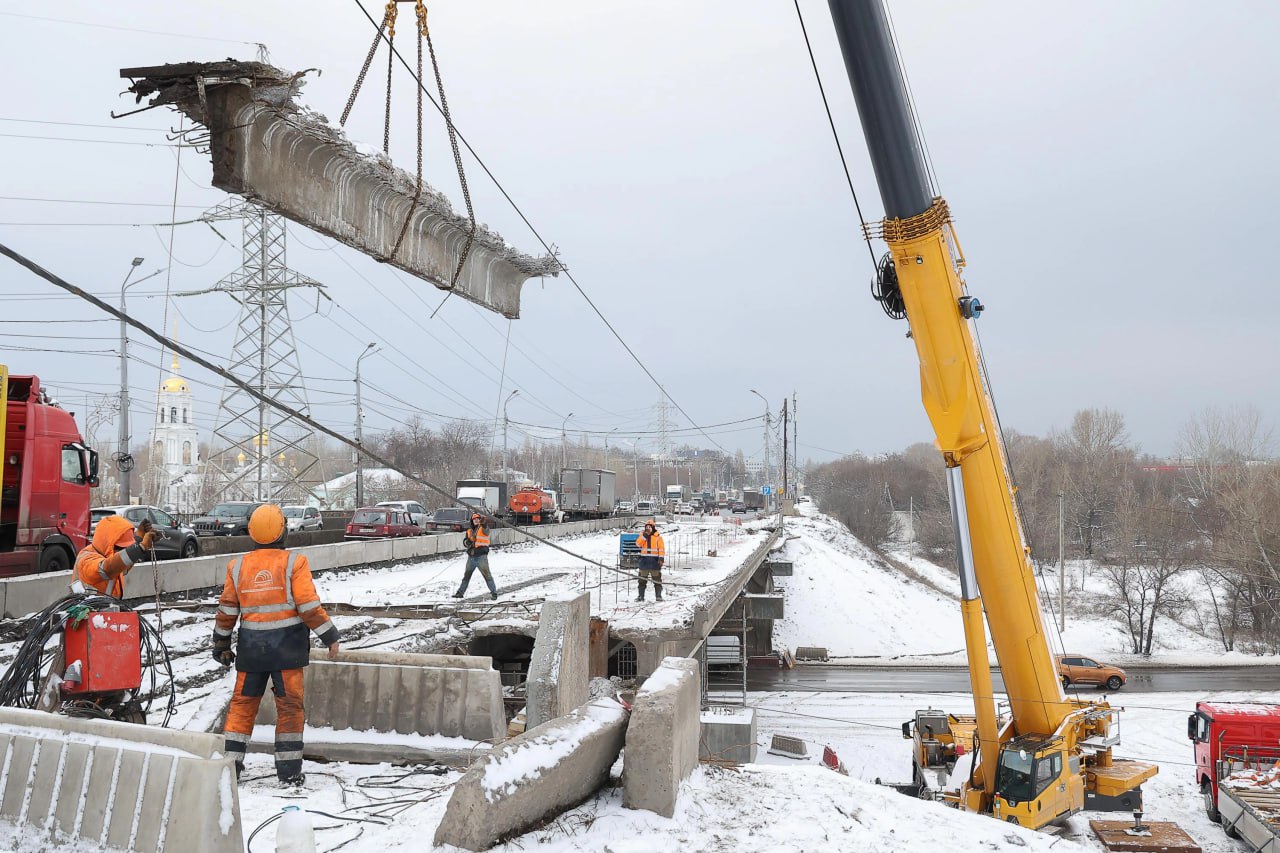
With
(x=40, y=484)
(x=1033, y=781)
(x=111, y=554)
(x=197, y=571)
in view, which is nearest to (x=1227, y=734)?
(x=1033, y=781)

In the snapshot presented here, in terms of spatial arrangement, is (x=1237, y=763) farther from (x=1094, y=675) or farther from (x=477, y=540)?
(x=1094, y=675)

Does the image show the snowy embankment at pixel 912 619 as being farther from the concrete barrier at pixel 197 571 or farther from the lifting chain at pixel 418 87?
the lifting chain at pixel 418 87

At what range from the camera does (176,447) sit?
80625 millimetres

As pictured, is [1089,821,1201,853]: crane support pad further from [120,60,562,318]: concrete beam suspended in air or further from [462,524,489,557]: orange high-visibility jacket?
[120,60,562,318]: concrete beam suspended in air

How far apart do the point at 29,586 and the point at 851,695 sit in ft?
78.2

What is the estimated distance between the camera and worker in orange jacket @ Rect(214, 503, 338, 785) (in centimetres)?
550

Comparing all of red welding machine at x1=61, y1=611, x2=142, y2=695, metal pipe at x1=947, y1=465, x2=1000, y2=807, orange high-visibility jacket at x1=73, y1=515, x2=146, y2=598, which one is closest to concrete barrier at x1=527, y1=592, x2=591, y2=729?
red welding machine at x1=61, y1=611, x2=142, y2=695

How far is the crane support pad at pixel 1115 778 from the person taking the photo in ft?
37.6

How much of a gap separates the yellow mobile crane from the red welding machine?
785 cm

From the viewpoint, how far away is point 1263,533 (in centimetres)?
4331

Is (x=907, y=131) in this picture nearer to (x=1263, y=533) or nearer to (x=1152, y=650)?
(x=1152, y=650)

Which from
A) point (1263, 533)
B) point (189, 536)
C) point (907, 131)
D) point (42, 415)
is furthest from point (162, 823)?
point (1263, 533)

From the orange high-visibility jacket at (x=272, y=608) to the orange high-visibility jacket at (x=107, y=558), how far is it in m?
1.71

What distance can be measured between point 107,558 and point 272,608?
2.26 meters
